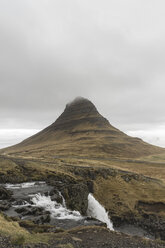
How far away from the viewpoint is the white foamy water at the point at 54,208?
34.2 metres

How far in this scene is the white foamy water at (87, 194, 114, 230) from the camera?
52312 mm

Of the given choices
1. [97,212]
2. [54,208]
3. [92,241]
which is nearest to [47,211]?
[54,208]

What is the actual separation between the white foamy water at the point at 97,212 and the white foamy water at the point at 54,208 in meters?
15.7

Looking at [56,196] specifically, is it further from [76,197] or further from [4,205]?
[4,205]

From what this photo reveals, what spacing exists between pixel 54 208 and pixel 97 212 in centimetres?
1995

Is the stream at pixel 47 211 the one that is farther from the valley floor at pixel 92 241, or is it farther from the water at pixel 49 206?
the valley floor at pixel 92 241

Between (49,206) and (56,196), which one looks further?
(56,196)

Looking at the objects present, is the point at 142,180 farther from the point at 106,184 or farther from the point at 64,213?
the point at 64,213

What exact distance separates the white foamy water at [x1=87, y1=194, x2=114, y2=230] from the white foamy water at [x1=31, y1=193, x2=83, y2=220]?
15724mm

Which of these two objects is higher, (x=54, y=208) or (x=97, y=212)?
(x=54, y=208)

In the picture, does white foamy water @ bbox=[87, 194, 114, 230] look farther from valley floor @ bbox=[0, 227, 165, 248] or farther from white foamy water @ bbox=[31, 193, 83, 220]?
valley floor @ bbox=[0, 227, 165, 248]

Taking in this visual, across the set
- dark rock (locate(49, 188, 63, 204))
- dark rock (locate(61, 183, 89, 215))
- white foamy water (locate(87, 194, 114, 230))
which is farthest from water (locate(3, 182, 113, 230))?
dark rock (locate(61, 183, 89, 215))

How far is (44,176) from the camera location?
205 feet

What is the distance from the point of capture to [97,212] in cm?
5403
